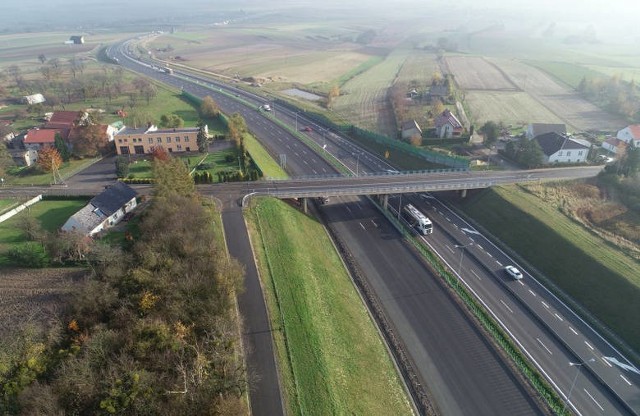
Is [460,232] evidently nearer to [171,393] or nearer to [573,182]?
[573,182]

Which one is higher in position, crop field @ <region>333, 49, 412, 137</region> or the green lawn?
crop field @ <region>333, 49, 412, 137</region>

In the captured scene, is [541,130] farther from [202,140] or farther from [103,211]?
[103,211]

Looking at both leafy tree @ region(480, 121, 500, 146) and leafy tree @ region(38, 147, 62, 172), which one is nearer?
leafy tree @ region(38, 147, 62, 172)

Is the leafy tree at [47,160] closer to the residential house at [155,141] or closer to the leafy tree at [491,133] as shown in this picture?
the residential house at [155,141]

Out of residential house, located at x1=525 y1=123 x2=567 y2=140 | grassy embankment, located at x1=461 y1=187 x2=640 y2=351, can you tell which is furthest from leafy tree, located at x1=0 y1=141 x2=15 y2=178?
residential house, located at x1=525 y1=123 x2=567 y2=140

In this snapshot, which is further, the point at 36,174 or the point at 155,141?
the point at 155,141

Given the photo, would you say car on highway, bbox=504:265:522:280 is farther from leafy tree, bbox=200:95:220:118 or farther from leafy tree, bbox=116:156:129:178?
leafy tree, bbox=200:95:220:118

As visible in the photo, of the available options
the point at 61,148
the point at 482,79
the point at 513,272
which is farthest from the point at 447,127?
the point at 61,148
